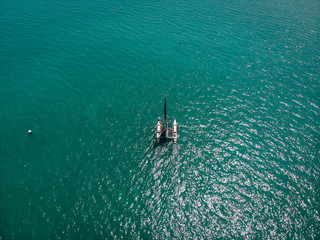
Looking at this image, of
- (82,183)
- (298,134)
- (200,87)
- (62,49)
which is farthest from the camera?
(62,49)

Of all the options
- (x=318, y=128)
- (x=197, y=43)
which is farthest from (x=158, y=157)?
(x=197, y=43)

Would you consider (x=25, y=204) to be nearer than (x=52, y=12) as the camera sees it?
Yes

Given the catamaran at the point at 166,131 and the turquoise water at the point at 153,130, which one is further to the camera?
the catamaran at the point at 166,131

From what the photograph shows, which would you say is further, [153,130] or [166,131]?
[153,130]

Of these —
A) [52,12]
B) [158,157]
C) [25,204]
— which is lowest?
[25,204]

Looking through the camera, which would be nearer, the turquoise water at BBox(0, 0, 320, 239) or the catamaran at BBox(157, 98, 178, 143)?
the turquoise water at BBox(0, 0, 320, 239)

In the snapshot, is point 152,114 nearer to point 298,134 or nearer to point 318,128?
point 298,134

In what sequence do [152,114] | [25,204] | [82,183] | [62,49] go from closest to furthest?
1. [25,204]
2. [82,183]
3. [152,114]
4. [62,49]

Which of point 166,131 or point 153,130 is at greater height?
point 166,131
